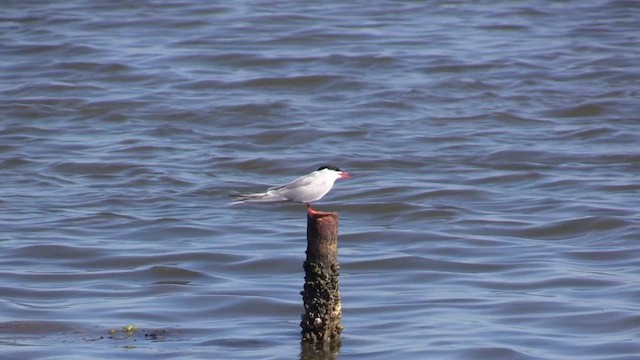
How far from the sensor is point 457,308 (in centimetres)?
945

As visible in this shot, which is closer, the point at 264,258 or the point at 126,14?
the point at 264,258

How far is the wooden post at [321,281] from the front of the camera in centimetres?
756

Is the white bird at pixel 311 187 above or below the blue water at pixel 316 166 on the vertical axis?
above

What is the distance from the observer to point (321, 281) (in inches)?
302

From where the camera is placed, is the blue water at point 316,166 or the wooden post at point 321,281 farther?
the blue water at point 316,166

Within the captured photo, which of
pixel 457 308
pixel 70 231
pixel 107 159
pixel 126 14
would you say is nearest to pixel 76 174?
pixel 107 159

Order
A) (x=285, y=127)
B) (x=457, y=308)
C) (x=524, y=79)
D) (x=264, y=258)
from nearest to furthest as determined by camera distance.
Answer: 1. (x=457, y=308)
2. (x=264, y=258)
3. (x=285, y=127)
4. (x=524, y=79)

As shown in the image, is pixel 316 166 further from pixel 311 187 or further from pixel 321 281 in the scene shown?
pixel 321 281

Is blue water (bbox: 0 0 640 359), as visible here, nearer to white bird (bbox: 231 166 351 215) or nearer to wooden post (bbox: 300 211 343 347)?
wooden post (bbox: 300 211 343 347)

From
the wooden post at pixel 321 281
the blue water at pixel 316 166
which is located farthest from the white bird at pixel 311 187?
the wooden post at pixel 321 281

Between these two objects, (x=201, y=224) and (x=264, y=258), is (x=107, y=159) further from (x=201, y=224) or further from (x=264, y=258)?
(x=264, y=258)

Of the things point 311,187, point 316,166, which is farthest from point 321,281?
point 316,166

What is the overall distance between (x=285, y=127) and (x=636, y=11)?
9.84 meters

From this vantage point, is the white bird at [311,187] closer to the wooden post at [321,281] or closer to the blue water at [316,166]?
the blue water at [316,166]
